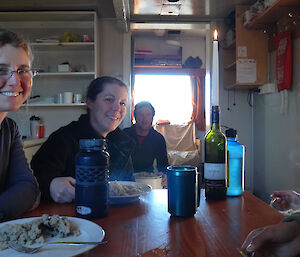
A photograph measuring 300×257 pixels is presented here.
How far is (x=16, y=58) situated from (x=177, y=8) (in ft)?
9.65

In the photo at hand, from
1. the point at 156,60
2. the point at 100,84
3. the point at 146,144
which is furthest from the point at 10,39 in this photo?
the point at 156,60

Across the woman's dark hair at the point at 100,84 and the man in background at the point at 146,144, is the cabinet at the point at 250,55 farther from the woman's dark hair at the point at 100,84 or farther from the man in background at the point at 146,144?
the woman's dark hair at the point at 100,84

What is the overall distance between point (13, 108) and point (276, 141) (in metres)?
2.92

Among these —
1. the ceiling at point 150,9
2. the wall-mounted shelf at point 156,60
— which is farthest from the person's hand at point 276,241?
the wall-mounted shelf at point 156,60

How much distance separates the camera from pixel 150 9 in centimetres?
369

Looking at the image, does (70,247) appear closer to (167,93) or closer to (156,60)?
(156,60)

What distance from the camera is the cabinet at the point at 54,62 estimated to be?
12.7 ft

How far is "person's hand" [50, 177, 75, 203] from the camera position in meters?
1.01

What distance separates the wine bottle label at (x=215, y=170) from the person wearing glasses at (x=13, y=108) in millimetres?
551

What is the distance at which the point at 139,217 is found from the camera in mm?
852

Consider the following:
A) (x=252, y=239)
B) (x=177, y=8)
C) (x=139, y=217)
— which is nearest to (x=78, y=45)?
(x=177, y=8)

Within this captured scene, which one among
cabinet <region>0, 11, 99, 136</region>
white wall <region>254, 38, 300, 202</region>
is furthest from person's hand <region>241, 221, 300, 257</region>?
cabinet <region>0, 11, 99, 136</region>

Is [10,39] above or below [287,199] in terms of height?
above

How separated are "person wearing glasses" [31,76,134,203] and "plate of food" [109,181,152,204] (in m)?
0.37
